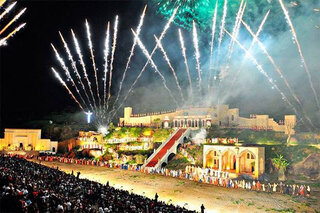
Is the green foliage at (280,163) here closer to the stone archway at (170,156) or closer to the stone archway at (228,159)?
the stone archway at (228,159)

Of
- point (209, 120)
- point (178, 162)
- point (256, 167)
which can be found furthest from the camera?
point (209, 120)

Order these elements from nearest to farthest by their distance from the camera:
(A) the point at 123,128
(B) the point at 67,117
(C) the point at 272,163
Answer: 1. (C) the point at 272,163
2. (A) the point at 123,128
3. (B) the point at 67,117

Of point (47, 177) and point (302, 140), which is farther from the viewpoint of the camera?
point (302, 140)

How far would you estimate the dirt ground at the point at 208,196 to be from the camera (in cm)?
2219

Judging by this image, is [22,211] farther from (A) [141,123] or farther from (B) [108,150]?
(A) [141,123]

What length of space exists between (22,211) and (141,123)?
51020 mm

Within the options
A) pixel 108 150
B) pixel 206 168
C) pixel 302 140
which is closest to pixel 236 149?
pixel 206 168

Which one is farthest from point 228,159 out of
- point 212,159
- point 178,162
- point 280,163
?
point 178,162

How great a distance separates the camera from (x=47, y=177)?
20219 millimetres

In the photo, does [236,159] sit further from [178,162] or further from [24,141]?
[24,141]

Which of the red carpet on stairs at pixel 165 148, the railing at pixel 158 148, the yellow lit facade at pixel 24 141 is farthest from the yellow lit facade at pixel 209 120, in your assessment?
the yellow lit facade at pixel 24 141

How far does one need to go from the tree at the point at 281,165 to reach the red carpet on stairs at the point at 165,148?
1581 centimetres

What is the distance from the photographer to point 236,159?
35.6 metres

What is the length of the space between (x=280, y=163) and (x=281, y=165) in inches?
16.0
